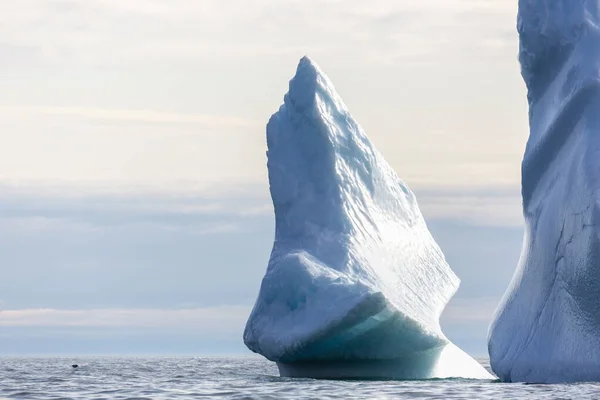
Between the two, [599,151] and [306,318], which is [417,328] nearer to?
[306,318]

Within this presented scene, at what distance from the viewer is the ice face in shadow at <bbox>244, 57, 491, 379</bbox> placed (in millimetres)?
26500

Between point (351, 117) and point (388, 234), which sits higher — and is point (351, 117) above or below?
above

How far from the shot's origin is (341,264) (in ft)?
91.2

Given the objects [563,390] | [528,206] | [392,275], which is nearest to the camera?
[563,390]

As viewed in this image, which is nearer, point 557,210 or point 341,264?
point 557,210

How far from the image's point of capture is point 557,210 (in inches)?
920

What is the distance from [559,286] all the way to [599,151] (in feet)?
8.35

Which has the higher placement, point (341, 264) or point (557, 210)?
point (557, 210)

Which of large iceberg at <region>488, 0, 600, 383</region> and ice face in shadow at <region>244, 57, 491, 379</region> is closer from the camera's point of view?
large iceberg at <region>488, 0, 600, 383</region>

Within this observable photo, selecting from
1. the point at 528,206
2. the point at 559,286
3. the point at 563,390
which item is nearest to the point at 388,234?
the point at 528,206

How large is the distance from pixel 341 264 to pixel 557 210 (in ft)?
19.7

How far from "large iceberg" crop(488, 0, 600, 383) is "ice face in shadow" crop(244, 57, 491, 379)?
2.91 m

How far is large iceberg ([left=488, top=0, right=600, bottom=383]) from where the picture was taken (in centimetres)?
2200

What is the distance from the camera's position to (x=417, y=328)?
26.6 metres
